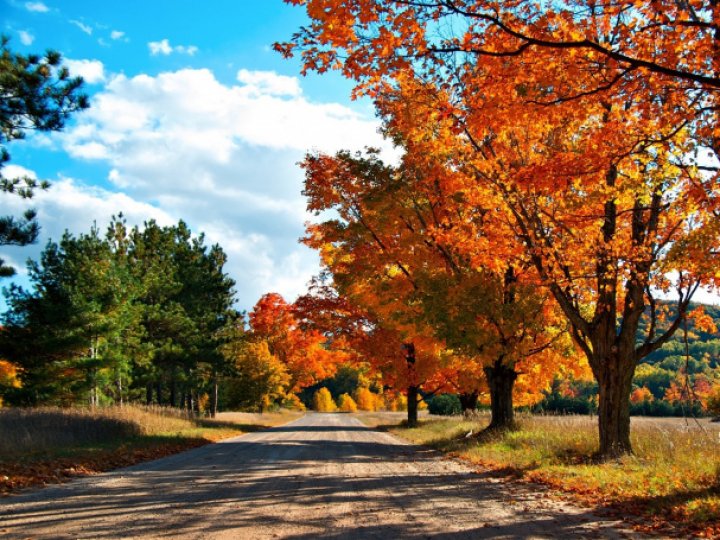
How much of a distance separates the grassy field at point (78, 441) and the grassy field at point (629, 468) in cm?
942

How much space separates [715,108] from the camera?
7.08 m

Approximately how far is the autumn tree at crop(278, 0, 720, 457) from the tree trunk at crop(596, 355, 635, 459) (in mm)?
31

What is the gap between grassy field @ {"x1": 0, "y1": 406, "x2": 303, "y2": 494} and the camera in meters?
11.5

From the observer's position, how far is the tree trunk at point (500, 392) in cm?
1972

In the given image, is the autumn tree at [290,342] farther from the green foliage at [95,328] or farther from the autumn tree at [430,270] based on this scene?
the autumn tree at [430,270]

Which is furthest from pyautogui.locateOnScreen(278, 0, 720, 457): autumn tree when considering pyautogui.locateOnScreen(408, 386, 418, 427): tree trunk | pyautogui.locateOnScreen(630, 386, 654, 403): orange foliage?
pyautogui.locateOnScreen(630, 386, 654, 403): orange foliage

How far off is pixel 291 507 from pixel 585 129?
32.5 ft

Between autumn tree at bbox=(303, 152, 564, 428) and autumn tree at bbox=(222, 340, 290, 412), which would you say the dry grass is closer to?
autumn tree at bbox=(303, 152, 564, 428)

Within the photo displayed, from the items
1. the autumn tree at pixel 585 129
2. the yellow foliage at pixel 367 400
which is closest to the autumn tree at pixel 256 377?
the autumn tree at pixel 585 129

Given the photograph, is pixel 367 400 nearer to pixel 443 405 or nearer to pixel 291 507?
pixel 443 405

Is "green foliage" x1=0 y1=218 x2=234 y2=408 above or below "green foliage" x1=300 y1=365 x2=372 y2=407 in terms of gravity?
above

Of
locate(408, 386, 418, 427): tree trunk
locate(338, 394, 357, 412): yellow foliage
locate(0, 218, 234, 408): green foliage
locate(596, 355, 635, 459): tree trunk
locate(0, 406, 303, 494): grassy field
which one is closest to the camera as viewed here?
locate(0, 406, 303, 494): grassy field

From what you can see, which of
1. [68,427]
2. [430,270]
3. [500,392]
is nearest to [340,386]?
[500,392]

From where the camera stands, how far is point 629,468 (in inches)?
430
